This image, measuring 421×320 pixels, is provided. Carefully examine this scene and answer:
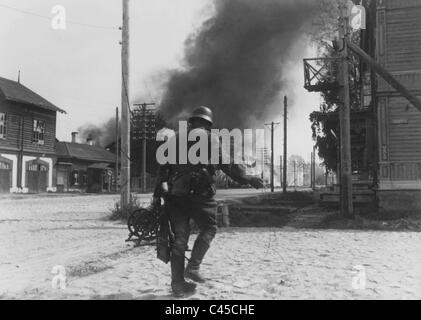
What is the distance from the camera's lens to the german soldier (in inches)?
164

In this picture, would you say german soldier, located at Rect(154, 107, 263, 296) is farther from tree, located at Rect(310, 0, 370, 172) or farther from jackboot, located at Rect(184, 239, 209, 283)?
tree, located at Rect(310, 0, 370, 172)

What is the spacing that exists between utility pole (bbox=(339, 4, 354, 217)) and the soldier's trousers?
8082 mm

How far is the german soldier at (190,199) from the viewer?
4.16 m

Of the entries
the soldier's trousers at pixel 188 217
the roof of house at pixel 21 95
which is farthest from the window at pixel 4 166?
the soldier's trousers at pixel 188 217

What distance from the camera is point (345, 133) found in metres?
11.9

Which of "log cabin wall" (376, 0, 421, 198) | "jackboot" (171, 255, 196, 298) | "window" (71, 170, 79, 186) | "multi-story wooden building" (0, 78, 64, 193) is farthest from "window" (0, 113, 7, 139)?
"jackboot" (171, 255, 196, 298)

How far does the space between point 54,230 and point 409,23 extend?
39.6 ft

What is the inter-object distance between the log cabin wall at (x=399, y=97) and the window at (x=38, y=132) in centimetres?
2548

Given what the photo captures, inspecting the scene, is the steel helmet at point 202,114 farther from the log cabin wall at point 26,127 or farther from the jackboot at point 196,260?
the log cabin wall at point 26,127

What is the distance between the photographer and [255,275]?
16.8 feet

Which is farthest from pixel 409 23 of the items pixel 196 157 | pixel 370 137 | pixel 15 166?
pixel 15 166

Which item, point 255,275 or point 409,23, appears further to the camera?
point 409,23
